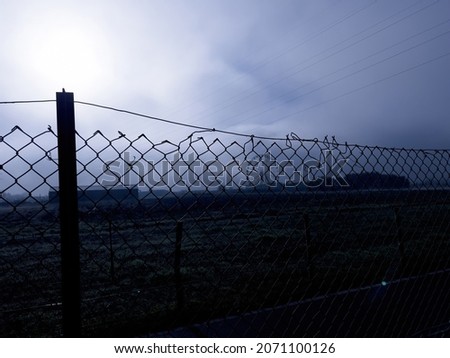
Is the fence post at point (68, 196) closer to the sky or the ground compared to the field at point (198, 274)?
closer to the sky

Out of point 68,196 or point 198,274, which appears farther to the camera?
point 198,274

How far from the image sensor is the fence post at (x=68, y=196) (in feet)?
4.73

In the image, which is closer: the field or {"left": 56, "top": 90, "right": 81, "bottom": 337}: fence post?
{"left": 56, "top": 90, "right": 81, "bottom": 337}: fence post

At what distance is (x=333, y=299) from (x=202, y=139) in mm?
2956

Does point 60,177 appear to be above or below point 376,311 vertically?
above

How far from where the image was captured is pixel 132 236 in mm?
15836

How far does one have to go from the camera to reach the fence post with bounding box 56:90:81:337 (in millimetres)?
1440

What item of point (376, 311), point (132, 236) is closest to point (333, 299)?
point (376, 311)

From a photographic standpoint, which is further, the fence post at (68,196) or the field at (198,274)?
the field at (198,274)

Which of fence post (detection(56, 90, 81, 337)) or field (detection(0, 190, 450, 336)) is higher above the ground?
fence post (detection(56, 90, 81, 337))

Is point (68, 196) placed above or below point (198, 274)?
above

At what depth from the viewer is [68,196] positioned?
4.75ft
